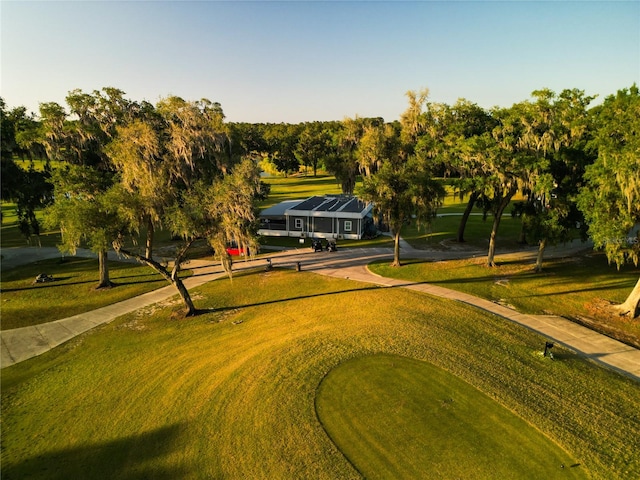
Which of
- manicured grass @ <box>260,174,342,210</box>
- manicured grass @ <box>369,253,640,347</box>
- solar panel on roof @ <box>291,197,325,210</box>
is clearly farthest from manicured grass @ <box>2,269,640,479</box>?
manicured grass @ <box>260,174,342,210</box>

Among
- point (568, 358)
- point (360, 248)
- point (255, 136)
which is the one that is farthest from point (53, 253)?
point (255, 136)

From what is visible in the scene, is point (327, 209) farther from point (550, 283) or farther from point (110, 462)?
point (110, 462)

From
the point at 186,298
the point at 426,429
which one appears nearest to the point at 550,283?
the point at 426,429

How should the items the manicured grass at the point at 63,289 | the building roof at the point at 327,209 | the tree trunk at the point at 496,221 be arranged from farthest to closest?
the building roof at the point at 327,209 < the tree trunk at the point at 496,221 < the manicured grass at the point at 63,289

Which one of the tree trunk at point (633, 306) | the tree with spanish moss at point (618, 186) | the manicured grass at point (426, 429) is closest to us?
the manicured grass at point (426, 429)

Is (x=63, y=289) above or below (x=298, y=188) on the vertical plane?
below

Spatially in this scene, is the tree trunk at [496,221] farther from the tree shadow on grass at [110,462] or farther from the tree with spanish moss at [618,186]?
the tree shadow on grass at [110,462]

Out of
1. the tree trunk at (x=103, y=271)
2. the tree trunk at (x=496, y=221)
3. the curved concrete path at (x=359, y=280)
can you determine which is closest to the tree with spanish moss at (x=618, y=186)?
the curved concrete path at (x=359, y=280)
